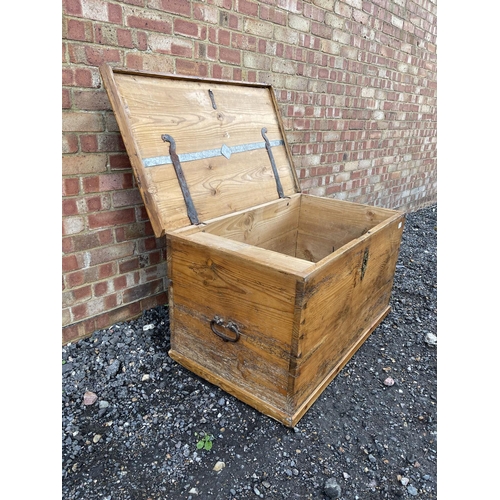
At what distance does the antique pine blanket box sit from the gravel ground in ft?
0.32

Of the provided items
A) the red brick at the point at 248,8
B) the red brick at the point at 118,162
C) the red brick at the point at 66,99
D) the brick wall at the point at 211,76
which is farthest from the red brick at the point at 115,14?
the red brick at the point at 248,8

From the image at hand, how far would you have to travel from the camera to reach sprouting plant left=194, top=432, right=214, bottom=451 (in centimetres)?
140

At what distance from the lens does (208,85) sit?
78.7 inches

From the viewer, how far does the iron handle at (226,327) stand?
4.93 ft

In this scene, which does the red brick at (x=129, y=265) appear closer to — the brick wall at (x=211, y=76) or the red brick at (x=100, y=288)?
the brick wall at (x=211, y=76)

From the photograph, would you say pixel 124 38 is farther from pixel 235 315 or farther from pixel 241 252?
pixel 235 315

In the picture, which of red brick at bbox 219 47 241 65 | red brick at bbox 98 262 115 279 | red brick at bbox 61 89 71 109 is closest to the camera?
red brick at bbox 61 89 71 109

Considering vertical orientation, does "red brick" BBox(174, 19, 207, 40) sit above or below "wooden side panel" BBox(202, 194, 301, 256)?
above

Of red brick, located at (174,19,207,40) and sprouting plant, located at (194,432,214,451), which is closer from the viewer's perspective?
sprouting plant, located at (194,432,214,451)

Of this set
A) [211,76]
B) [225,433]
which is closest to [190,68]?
[211,76]

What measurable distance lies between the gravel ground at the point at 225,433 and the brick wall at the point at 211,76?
38 centimetres

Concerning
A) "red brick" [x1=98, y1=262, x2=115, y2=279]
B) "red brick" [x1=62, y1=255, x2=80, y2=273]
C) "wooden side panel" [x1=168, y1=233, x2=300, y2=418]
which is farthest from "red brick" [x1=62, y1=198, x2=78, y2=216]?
"wooden side panel" [x1=168, y1=233, x2=300, y2=418]

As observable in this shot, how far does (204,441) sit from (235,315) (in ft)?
1.63

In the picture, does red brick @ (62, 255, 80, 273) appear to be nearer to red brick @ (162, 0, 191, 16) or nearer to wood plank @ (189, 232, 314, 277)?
wood plank @ (189, 232, 314, 277)
